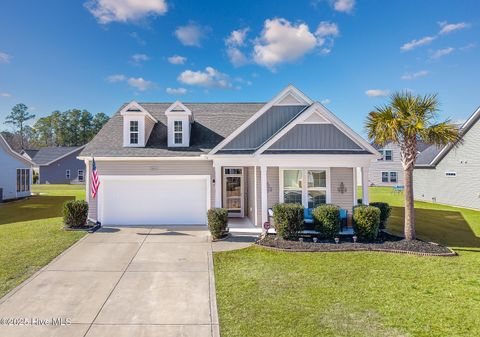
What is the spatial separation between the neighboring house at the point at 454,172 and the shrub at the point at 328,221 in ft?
35.0

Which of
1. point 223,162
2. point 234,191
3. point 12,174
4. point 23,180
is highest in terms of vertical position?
point 223,162

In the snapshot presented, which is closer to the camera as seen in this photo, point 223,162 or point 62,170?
point 223,162

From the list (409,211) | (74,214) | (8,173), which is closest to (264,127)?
(409,211)

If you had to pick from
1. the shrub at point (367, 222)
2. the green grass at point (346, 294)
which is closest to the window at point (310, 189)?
the shrub at point (367, 222)

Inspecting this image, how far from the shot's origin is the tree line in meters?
76.0

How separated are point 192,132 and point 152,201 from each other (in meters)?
4.71

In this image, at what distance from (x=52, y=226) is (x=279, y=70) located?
20.7 meters

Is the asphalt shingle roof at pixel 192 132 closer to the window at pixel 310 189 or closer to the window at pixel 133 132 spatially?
the window at pixel 133 132

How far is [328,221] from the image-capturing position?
11.0m

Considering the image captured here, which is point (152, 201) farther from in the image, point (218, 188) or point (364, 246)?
point (364, 246)

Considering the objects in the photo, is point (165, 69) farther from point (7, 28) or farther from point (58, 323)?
point (58, 323)

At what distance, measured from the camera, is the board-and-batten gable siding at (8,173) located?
78.1 feet

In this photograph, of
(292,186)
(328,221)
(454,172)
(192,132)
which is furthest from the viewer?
(454,172)

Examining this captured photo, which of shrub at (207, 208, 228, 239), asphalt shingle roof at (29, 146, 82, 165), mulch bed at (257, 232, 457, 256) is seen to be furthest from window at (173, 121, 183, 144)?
asphalt shingle roof at (29, 146, 82, 165)
